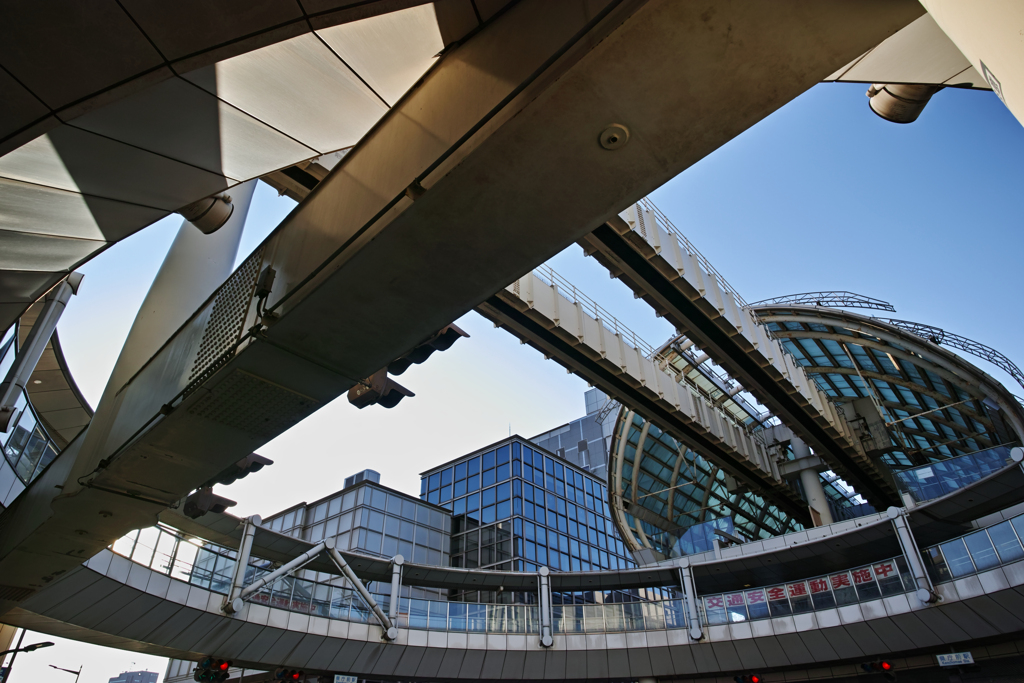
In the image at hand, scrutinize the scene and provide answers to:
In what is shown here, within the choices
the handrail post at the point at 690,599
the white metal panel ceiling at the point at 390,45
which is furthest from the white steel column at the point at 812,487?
the white metal panel ceiling at the point at 390,45

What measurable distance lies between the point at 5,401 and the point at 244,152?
8.57m

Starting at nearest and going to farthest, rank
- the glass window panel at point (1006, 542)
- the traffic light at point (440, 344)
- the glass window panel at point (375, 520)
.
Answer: the traffic light at point (440, 344) < the glass window panel at point (1006, 542) < the glass window panel at point (375, 520)

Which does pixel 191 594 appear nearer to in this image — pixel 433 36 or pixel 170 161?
pixel 170 161

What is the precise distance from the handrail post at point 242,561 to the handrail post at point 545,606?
11.8 metres

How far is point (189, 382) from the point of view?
4992mm

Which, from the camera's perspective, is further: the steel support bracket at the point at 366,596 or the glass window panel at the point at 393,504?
the glass window panel at the point at 393,504

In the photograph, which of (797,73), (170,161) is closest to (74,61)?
(170,161)

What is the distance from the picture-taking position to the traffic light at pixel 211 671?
18125 mm

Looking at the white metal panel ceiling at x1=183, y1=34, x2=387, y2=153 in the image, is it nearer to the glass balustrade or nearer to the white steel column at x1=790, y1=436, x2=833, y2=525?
the glass balustrade

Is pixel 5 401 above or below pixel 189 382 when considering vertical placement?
above

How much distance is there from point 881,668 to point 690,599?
6464 mm

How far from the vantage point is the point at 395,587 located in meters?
23.0

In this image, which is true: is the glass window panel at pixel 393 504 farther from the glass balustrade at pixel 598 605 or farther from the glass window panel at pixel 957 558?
the glass window panel at pixel 957 558

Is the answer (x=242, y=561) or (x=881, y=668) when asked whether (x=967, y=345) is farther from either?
(x=242, y=561)
